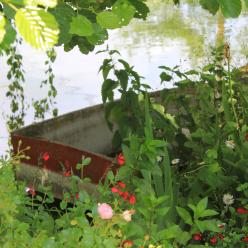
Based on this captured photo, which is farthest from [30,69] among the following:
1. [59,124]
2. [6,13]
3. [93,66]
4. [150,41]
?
[6,13]

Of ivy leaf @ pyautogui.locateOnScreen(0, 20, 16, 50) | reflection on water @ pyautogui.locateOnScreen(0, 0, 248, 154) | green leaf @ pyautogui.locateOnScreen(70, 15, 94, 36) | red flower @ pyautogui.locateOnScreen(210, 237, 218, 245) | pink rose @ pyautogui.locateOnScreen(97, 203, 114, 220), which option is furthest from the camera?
reflection on water @ pyautogui.locateOnScreen(0, 0, 248, 154)

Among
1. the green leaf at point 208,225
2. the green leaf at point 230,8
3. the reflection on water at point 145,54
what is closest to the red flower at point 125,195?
the green leaf at point 208,225

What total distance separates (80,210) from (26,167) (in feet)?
6.43

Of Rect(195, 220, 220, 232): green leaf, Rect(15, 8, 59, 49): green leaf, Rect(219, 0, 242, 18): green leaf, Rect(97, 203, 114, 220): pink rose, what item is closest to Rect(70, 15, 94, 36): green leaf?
Rect(219, 0, 242, 18): green leaf

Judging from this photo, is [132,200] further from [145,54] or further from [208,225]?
[145,54]

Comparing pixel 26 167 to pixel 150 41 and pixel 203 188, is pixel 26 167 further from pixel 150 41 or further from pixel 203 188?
pixel 150 41

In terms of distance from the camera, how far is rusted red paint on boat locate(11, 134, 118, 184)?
155 inches

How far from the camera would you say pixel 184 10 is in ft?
56.6

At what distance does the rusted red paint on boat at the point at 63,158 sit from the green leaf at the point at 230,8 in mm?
2009

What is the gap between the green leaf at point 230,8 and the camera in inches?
74.5

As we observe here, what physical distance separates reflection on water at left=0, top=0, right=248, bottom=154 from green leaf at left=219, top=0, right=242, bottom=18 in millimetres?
2845

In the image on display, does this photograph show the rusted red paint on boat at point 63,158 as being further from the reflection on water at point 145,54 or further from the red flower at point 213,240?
the reflection on water at point 145,54

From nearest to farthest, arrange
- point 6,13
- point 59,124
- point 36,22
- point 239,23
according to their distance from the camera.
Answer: point 36,22
point 6,13
point 59,124
point 239,23

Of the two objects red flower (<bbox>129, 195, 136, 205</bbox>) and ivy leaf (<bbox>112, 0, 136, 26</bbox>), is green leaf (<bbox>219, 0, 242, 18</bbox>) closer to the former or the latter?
ivy leaf (<bbox>112, 0, 136, 26</bbox>)
